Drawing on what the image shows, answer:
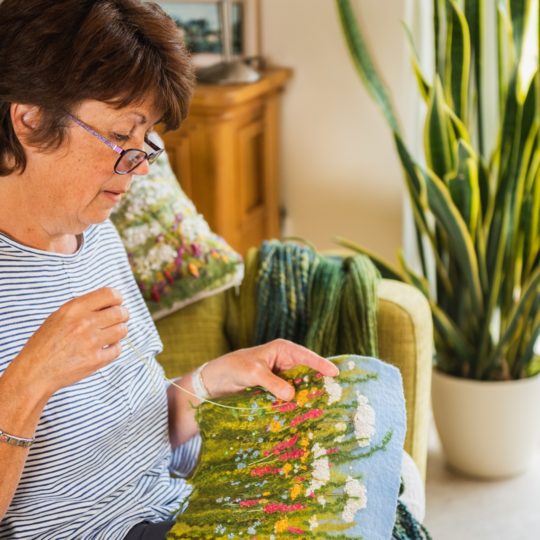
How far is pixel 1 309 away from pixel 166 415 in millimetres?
349

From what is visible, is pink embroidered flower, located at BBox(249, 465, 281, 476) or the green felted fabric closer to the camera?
pink embroidered flower, located at BBox(249, 465, 281, 476)

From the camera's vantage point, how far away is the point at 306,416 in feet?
4.28

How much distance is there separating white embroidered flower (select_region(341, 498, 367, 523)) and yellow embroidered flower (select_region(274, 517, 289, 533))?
0.26 ft

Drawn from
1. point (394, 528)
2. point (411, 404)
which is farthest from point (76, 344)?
point (411, 404)

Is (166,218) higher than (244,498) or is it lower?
higher

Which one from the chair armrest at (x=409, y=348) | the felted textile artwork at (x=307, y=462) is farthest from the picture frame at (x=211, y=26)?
the felted textile artwork at (x=307, y=462)

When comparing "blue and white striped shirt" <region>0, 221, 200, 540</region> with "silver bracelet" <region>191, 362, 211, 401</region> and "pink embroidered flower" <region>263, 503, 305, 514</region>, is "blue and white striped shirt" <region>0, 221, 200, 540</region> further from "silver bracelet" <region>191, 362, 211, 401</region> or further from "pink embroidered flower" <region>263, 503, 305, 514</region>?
"pink embroidered flower" <region>263, 503, 305, 514</region>

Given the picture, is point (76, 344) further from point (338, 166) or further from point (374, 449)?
point (338, 166)

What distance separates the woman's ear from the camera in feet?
3.91

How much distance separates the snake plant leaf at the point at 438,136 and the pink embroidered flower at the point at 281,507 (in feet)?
3.70

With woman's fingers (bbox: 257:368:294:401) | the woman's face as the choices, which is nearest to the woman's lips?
the woman's face

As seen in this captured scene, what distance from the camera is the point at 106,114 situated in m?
1.20

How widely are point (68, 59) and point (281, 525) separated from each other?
0.69 meters

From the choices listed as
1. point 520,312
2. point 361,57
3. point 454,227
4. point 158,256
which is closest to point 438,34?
point 361,57
